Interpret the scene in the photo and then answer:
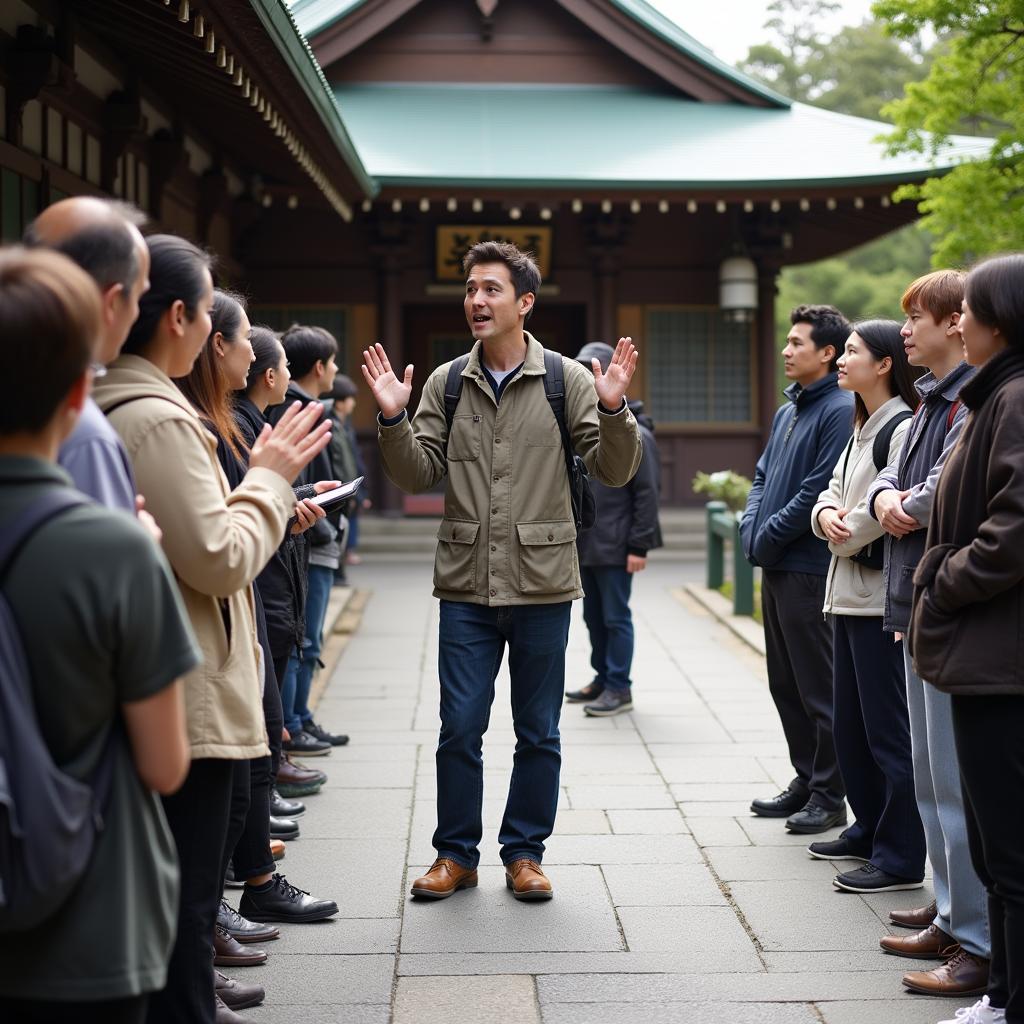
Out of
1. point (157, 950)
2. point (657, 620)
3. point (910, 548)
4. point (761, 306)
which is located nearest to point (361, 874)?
point (910, 548)

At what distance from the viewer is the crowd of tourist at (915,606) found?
3146 mm

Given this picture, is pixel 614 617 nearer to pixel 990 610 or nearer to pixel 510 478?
pixel 510 478

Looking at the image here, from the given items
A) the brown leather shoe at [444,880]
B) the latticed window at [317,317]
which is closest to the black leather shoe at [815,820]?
the brown leather shoe at [444,880]

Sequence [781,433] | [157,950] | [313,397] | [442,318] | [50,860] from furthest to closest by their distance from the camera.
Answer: [442,318], [313,397], [781,433], [157,950], [50,860]

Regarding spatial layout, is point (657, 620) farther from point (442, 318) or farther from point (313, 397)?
point (442, 318)

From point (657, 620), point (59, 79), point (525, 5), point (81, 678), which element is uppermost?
point (525, 5)

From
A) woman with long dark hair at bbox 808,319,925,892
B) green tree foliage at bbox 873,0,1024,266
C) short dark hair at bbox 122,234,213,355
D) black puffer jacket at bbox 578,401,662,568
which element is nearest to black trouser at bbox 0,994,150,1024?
short dark hair at bbox 122,234,213,355

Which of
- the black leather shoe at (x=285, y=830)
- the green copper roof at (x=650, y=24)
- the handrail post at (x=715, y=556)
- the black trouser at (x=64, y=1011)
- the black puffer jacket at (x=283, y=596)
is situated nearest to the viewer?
the black trouser at (x=64, y=1011)

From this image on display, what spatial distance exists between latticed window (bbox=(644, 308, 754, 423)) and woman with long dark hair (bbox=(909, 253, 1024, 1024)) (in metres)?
13.3

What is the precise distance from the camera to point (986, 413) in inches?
127

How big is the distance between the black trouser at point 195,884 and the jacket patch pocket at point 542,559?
1.65m

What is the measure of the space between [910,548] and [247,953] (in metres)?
2.29

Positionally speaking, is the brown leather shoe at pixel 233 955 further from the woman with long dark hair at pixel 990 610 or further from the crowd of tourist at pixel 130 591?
the woman with long dark hair at pixel 990 610

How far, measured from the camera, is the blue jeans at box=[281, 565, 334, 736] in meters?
6.35
